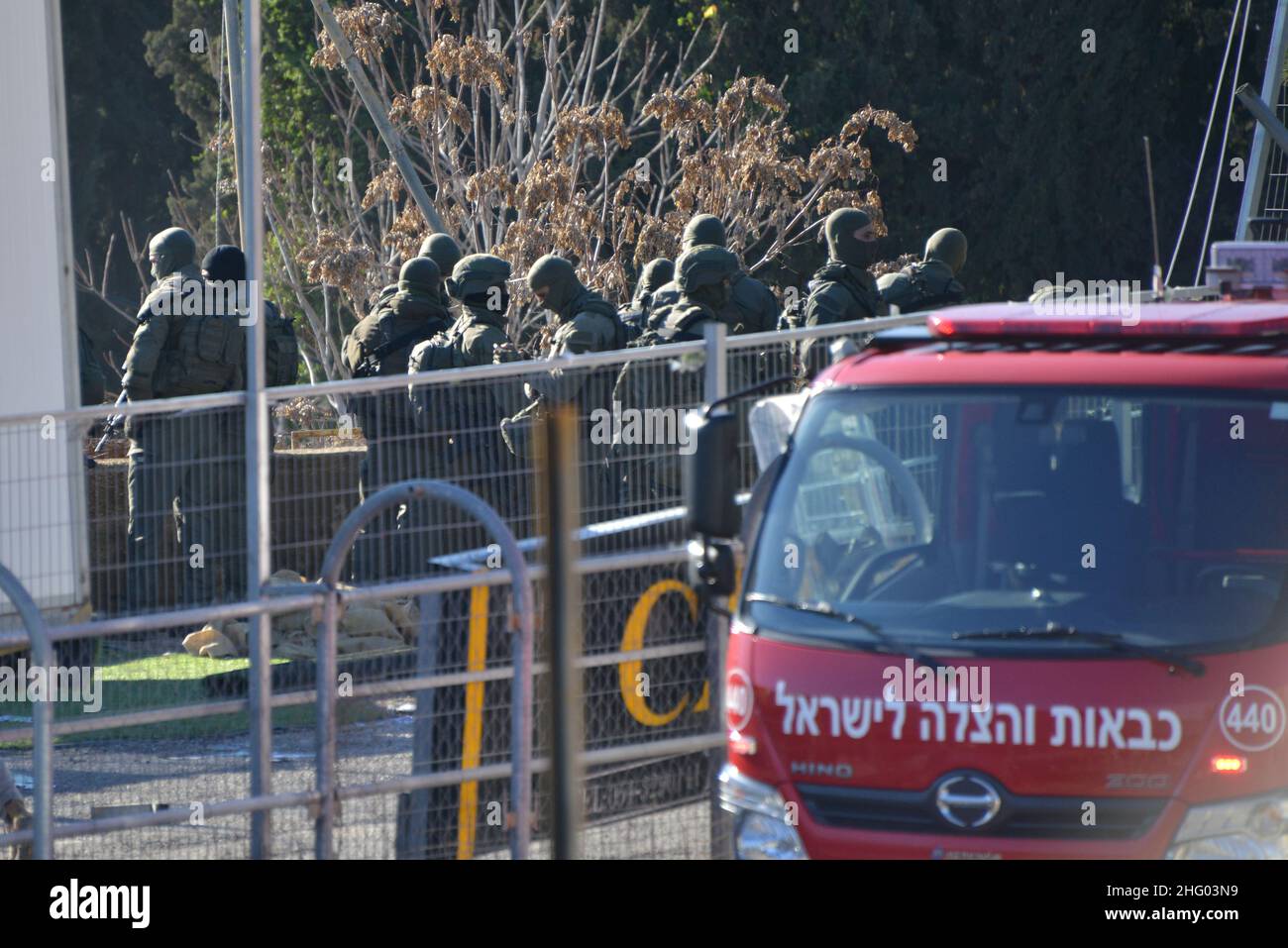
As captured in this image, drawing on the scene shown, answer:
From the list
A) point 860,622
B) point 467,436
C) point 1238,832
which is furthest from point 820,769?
point 467,436

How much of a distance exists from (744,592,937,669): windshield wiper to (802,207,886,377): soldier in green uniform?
5833 mm

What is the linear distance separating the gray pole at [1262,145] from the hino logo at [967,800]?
803 cm

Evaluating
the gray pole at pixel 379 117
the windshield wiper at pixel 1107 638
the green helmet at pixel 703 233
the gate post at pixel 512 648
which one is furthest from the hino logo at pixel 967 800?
the gray pole at pixel 379 117

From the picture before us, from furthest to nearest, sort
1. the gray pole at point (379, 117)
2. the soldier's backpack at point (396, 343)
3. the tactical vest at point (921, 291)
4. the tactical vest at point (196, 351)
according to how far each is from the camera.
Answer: the gray pole at point (379, 117) → the tactical vest at point (921, 291) → the soldier's backpack at point (396, 343) → the tactical vest at point (196, 351)

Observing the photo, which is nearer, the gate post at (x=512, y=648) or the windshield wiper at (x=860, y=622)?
the windshield wiper at (x=860, y=622)

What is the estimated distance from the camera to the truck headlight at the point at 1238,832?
4.71m

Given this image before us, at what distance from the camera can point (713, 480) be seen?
532 centimetres

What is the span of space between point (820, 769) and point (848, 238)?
6.74 meters

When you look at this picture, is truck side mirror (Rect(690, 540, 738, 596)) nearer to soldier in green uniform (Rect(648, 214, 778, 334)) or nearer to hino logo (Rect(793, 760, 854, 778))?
hino logo (Rect(793, 760, 854, 778))

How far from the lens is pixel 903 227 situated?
26.3m

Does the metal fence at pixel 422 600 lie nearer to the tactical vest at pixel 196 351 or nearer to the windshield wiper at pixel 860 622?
the windshield wiper at pixel 860 622

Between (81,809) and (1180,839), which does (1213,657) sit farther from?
(81,809)

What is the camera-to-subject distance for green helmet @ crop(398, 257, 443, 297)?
11.4 m

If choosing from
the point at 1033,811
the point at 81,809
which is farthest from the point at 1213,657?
the point at 81,809
